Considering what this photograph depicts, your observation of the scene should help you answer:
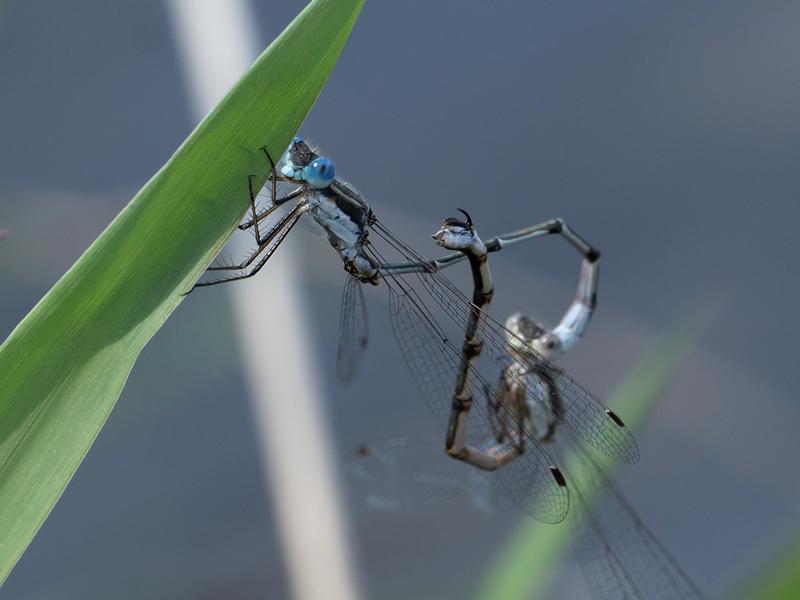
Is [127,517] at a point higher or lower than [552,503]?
higher

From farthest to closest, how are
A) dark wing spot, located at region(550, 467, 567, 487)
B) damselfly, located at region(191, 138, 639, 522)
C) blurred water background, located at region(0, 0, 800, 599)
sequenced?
1. blurred water background, located at region(0, 0, 800, 599)
2. dark wing spot, located at region(550, 467, 567, 487)
3. damselfly, located at region(191, 138, 639, 522)

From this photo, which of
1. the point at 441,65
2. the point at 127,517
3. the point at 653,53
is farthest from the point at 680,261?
the point at 127,517

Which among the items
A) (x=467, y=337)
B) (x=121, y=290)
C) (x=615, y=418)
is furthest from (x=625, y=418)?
(x=121, y=290)

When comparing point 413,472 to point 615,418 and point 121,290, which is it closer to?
point 615,418

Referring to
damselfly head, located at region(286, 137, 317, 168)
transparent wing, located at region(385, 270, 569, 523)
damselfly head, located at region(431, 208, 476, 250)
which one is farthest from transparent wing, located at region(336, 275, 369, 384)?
damselfly head, located at region(286, 137, 317, 168)

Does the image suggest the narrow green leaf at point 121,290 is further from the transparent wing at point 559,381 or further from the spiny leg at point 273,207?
the transparent wing at point 559,381

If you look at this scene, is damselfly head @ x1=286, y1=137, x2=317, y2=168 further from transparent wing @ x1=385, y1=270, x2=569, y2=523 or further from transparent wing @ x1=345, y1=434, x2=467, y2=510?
transparent wing @ x1=345, y1=434, x2=467, y2=510

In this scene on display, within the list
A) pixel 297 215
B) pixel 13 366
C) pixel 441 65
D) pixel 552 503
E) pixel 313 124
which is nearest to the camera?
pixel 13 366

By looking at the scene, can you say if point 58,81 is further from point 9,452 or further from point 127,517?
point 9,452
